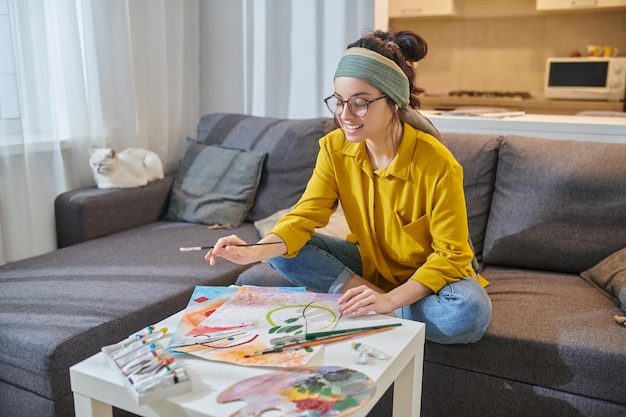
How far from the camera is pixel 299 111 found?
3146 millimetres

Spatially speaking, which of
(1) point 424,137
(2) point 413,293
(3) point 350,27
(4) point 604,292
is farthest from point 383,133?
(3) point 350,27

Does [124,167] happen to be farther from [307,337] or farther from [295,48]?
[307,337]

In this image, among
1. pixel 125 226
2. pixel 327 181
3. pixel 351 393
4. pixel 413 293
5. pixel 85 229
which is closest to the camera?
pixel 351 393

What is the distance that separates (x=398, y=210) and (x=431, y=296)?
0.25 m

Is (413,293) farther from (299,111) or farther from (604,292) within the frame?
(299,111)

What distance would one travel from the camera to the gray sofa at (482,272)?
5.12 feet

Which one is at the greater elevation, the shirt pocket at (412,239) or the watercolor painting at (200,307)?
the shirt pocket at (412,239)

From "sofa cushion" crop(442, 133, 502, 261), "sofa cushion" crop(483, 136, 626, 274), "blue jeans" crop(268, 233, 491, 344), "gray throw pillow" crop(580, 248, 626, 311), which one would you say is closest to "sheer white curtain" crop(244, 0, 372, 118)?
"sofa cushion" crop(442, 133, 502, 261)

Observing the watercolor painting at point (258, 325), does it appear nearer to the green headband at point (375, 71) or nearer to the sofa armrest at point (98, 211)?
the green headband at point (375, 71)

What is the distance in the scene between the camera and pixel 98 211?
2473 millimetres

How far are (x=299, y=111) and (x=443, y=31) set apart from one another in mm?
2140

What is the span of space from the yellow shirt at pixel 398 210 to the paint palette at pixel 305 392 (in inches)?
21.3

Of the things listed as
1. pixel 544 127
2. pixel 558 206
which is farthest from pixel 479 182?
pixel 544 127

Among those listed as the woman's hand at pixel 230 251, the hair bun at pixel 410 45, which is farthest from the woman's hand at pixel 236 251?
the hair bun at pixel 410 45
